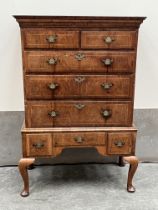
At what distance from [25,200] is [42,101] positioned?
72 centimetres

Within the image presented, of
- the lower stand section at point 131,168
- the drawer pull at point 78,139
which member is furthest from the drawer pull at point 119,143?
the drawer pull at point 78,139

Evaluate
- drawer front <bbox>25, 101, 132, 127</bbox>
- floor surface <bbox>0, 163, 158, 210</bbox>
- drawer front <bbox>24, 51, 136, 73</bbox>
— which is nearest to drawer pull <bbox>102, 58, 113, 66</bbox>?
drawer front <bbox>24, 51, 136, 73</bbox>

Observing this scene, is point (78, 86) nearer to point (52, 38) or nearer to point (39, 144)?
point (52, 38)

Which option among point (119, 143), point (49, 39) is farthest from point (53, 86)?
point (119, 143)

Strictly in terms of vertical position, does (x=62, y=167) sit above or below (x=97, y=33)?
below

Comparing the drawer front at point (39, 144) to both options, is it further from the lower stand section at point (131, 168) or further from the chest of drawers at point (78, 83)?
the lower stand section at point (131, 168)

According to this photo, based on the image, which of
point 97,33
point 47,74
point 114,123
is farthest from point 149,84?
point 47,74

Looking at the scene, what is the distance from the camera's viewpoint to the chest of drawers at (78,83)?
1.81 metres

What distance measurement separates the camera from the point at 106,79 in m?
1.91

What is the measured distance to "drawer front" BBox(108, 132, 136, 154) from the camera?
2.00 meters

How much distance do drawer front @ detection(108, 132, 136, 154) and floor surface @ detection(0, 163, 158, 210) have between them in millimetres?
350

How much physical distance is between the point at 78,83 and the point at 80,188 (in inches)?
32.5

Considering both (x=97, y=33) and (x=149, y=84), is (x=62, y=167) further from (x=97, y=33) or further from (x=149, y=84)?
(x=97, y=33)
